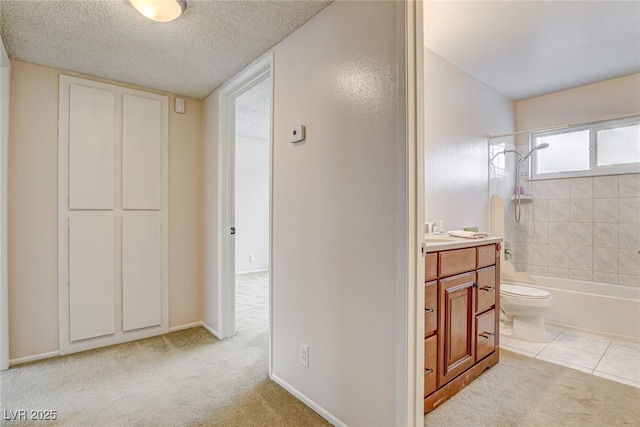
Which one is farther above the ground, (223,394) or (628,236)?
(628,236)

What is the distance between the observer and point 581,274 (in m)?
3.14

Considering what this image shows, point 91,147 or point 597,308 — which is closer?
point 91,147

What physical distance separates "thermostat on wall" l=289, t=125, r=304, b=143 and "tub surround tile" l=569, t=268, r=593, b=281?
3258 millimetres

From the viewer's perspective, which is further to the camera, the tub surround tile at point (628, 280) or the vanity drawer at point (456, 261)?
the tub surround tile at point (628, 280)

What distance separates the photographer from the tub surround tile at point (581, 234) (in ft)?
10.2

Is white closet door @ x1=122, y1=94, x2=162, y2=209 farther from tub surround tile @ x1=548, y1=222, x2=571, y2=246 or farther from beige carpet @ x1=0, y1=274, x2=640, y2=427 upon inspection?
tub surround tile @ x1=548, y1=222, x2=571, y2=246

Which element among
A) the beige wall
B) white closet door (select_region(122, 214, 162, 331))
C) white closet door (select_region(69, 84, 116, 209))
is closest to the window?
white closet door (select_region(122, 214, 162, 331))

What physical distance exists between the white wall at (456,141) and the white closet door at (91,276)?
2.63 meters

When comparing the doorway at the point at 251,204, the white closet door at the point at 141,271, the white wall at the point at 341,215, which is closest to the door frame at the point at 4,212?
the white closet door at the point at 141,271

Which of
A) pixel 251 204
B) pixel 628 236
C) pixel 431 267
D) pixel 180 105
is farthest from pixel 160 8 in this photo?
pixel 628 236

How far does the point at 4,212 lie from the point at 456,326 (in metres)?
3.07

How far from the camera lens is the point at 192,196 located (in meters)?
3.02

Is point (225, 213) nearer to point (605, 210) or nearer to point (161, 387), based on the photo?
point (161, 387)

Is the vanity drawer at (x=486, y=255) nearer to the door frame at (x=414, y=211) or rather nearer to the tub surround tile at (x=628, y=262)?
the door frame at (x=414, y=211)
